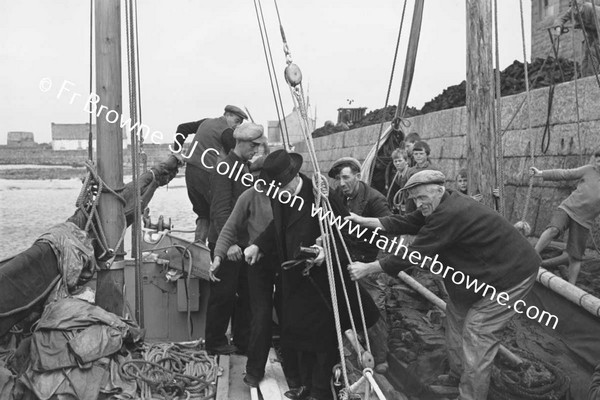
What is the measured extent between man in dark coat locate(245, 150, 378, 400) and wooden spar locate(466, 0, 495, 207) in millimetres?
2372

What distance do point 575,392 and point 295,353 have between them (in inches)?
74.2

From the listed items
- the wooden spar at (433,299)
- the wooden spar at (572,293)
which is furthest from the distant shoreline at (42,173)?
the wooden spar at (572,293)

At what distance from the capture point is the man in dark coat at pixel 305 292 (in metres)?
4.01

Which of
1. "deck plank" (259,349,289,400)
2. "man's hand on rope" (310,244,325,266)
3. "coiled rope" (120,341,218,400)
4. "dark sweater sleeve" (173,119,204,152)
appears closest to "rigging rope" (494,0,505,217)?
"man's hand on rope" (310,244,325,266)

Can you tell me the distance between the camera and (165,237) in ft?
22.0

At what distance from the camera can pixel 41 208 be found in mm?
37188

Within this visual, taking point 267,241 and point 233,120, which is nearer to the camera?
point 267,241

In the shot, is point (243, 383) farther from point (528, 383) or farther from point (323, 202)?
point (528, 383)

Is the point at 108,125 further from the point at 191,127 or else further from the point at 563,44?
the point at 563,44

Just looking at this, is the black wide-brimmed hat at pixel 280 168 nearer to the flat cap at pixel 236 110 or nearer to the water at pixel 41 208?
the flat cap at pixel 236 110

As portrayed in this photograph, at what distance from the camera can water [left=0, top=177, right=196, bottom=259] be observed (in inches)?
1018

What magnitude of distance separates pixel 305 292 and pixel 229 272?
3.51 ft

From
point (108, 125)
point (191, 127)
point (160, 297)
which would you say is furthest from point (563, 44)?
point (108, 125)

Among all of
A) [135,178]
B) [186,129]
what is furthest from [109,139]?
[186,129]
